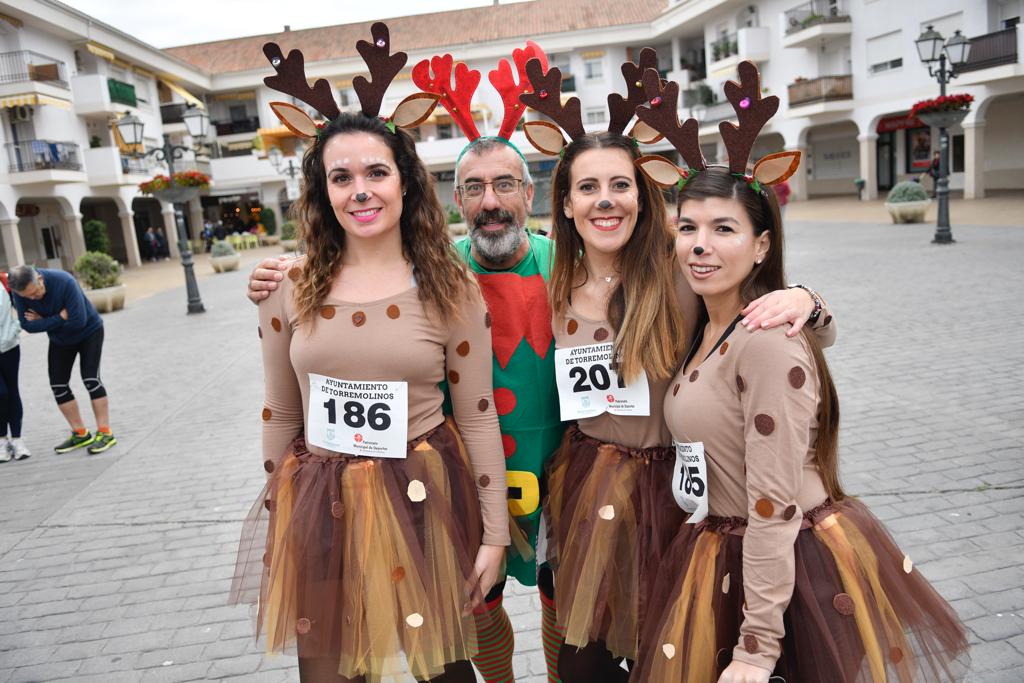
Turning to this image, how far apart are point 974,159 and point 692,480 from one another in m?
26.8

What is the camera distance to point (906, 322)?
895 cm

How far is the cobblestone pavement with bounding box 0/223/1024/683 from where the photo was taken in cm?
351

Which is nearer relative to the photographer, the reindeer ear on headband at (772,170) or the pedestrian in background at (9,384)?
the reindeer ear on headband at (772,170)

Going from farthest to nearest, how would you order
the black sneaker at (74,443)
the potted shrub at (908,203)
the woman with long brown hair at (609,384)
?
the potted shrub at (908,203), the black sneaker at (74,443), the woman with long brown hair at (609,384)

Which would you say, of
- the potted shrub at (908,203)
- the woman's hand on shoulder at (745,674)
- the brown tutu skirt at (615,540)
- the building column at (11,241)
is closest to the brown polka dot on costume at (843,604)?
the woman's hand on shoulder at (745,674)

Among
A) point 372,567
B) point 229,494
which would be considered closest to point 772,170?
point 372,567

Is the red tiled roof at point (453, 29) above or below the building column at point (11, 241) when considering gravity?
above

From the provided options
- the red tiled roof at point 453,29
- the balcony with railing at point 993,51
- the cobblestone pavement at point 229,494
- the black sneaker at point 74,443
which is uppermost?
the red tiled roof at point 453,29

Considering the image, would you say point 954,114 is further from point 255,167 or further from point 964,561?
point 255,167

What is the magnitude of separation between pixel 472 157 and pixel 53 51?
32.4 metres

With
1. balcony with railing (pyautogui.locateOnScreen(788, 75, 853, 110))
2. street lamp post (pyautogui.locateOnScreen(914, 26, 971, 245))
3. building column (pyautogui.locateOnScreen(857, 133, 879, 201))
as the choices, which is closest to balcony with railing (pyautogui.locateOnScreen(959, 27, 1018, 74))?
building column (pyautogui.locateOnScreen(857, 133, 879, 201))

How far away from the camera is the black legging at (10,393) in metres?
6.73

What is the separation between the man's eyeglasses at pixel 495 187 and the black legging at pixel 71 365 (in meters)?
5.61

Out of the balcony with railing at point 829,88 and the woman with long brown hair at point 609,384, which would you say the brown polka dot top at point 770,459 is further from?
the balcony with railing at point 829,88
